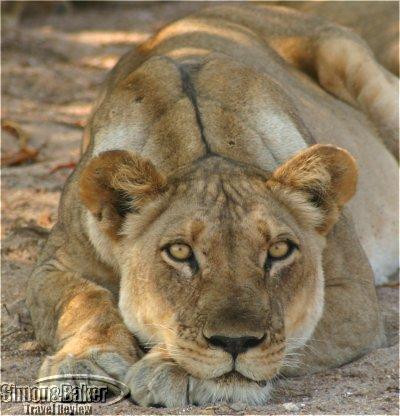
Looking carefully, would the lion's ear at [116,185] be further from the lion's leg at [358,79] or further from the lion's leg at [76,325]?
the lion's leg at [358,79]

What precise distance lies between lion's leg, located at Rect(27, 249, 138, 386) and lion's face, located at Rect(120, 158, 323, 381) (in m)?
0.11

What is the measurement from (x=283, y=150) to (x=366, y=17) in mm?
3085

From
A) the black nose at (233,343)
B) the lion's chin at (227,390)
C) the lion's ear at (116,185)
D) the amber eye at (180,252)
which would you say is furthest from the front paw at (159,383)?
the lion's ear at (116,185)

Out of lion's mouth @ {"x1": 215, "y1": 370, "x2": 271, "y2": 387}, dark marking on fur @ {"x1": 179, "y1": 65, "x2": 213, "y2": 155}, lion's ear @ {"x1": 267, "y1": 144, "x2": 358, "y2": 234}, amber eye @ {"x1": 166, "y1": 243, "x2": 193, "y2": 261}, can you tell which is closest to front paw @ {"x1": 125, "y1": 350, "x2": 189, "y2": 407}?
lion's mouth @ {"x1": 215, "y1": 370, "x2": 271, "y2": 387}

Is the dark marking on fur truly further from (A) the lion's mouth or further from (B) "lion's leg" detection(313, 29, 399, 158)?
(B) "lion's leg" detection(313, 29, 399, 158)

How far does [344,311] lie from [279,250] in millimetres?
820

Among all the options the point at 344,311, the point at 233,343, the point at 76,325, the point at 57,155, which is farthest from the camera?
the point at 57,155

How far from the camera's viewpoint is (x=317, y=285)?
433 cm

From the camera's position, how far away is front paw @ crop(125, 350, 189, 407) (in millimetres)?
3791

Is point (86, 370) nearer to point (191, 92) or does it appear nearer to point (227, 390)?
point (227, 390)

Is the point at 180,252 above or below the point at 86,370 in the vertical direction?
above

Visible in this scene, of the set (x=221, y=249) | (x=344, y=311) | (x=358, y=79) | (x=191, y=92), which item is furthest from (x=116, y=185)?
(x=358, y=79)

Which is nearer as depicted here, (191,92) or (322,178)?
(322,178)

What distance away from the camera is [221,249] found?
3848 millimetres
